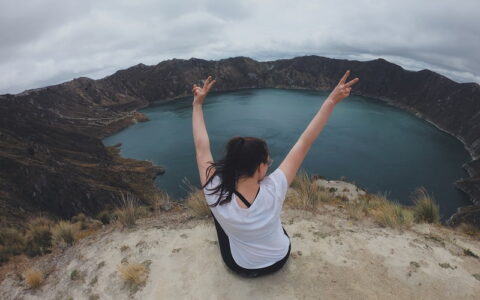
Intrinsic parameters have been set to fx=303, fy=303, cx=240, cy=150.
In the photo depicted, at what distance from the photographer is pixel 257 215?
3160mm

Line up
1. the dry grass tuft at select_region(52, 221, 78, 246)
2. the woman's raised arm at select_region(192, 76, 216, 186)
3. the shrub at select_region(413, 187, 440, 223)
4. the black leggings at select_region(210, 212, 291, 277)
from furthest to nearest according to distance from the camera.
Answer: the shrub at select_region(413, 187, 440, 223)
the dry grass tuft at select_region(52, 221, 78, 246)
the black leggings at select_region(210, 212, 291, 277)
the woman's raised arm at select_region(192, 76, 216, 186)

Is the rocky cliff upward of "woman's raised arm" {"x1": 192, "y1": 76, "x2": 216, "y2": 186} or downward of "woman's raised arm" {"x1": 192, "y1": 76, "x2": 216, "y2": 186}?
downward

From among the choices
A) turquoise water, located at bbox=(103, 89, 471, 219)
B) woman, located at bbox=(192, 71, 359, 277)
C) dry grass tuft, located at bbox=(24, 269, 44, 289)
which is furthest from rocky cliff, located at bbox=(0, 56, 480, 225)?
woman, located at bbox=(192, 71, 359, 277)

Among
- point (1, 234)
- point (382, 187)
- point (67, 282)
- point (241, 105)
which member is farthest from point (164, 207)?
point (241, 105)

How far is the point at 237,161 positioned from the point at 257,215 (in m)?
0.68

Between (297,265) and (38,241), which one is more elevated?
(297,265)


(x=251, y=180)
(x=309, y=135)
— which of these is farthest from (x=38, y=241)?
(x=309, y=135)

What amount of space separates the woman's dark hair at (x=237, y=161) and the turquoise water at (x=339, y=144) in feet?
95.6

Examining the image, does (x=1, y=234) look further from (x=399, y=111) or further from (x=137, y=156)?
(x=399, y=111)

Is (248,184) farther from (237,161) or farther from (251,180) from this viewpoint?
(237,161)

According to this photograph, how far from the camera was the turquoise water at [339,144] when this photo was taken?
185ft

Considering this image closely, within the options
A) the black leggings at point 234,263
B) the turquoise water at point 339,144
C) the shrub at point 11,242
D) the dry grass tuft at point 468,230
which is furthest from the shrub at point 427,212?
the turquoise water at point 339,144

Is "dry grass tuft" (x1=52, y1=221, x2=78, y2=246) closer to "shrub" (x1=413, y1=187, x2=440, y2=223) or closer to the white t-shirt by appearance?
the white t-shirt

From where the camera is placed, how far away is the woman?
9.47 ft
